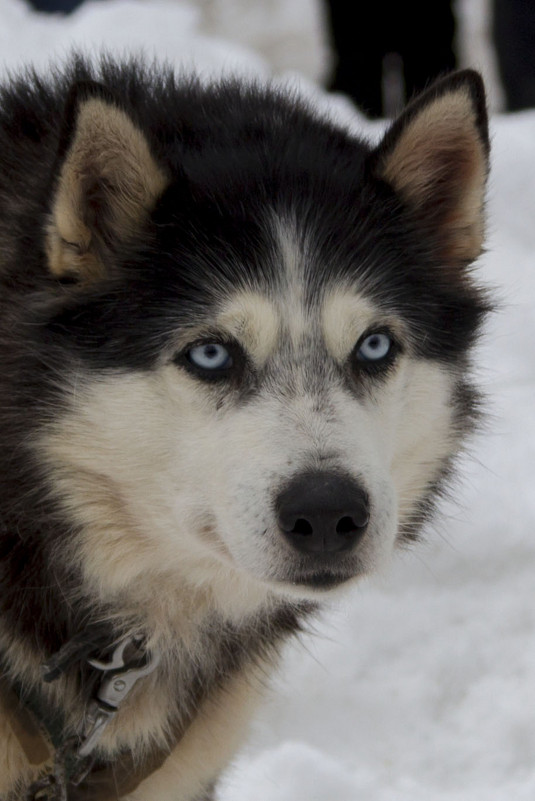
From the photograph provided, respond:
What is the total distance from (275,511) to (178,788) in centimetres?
91

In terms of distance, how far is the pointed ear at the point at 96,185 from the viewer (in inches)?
93.1

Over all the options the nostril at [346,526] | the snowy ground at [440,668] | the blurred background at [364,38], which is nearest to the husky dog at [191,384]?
the nostril at [346,526]

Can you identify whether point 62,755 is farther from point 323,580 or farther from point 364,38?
point 364,38

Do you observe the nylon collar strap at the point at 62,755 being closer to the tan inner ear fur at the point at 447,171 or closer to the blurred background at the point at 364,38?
the tan inner ear fur at the point at 447,171

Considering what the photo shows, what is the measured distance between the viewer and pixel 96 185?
2.52 m

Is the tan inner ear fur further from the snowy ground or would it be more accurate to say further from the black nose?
the black nose

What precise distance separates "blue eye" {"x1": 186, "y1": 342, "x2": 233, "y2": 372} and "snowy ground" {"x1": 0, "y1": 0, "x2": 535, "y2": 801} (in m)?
0.91

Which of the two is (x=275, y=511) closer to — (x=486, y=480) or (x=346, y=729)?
(x=346, y=729)

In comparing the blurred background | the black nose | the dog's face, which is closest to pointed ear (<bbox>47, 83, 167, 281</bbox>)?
the dog's face

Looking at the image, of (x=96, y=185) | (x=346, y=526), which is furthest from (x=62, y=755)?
(x=96, y=185)

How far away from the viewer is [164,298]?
2570mm

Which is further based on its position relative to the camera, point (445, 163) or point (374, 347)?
point (445, 163)

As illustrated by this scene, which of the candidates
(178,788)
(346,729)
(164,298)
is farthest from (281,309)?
(346,729)

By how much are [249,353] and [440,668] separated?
1.71 meters
